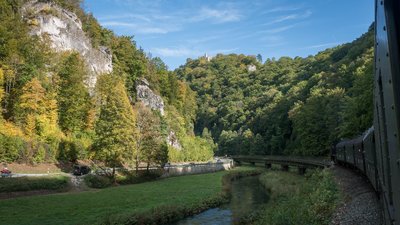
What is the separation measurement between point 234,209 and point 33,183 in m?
21.9

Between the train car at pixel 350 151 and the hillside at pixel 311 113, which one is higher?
the hillside at pixel 311 113

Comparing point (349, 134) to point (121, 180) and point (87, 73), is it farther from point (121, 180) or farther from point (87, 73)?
point (87, 73)

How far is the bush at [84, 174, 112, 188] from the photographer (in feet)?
146

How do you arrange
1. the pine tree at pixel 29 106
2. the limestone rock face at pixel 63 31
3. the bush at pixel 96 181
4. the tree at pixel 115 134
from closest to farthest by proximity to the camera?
the bush at pixel 96 181 < the tree at pixel 115 134 < the pine tree at pixel 29 106 < the limestone rock face at pixel 63 31

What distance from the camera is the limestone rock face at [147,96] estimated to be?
92812 mm

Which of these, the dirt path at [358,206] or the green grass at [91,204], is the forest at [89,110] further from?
the dirt path at [358,206]

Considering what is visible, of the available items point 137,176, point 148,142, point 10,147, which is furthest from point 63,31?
point 137,176

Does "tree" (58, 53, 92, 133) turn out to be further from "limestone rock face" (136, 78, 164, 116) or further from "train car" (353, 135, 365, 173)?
"train car" (353, 135, 365, 173)

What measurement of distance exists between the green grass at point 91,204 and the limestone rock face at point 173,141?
46.8 metres

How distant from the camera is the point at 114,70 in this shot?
303 ft

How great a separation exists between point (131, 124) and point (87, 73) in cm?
2727

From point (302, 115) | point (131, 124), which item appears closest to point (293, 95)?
point (302, 115)

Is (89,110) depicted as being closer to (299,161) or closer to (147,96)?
(147,96)

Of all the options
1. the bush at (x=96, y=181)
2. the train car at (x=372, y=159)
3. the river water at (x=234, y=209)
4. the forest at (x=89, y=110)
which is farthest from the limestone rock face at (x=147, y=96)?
the train car at (x=372, y=159)
